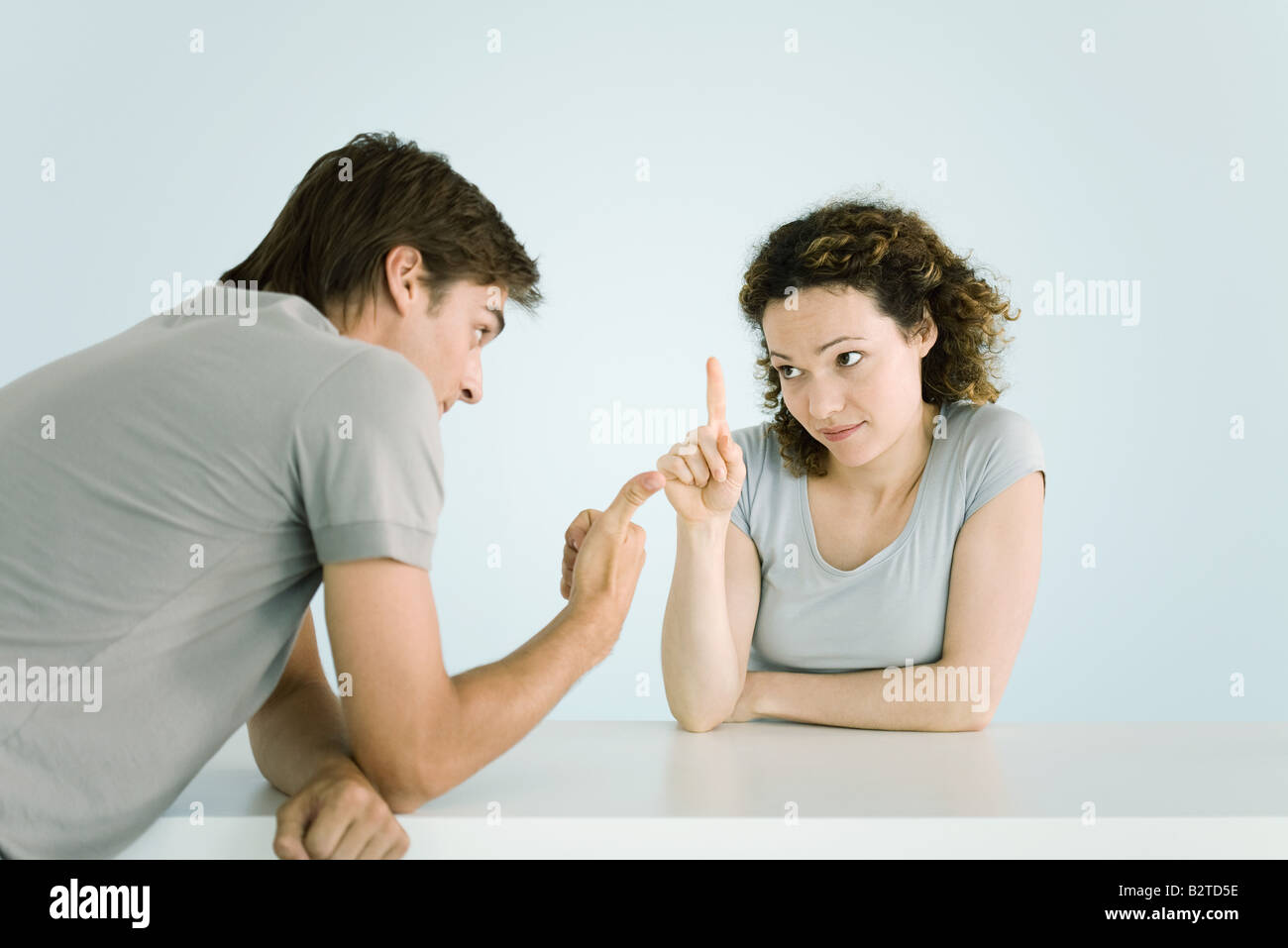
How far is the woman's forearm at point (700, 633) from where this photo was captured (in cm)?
143

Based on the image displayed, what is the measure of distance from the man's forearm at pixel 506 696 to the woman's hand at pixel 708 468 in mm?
463

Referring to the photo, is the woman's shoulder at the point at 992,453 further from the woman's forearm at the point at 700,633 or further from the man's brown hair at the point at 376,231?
the man's brown hair at the point at 376,231

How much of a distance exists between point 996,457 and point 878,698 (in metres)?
0.43

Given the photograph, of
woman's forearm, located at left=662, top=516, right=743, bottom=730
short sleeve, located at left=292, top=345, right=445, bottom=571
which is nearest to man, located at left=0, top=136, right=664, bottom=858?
short sleeve, located at left=292, top=345, right=445, bottom=571

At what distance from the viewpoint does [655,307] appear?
392 cm

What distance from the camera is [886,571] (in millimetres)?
1619

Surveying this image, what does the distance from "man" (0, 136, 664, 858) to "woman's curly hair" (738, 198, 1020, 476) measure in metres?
0.91

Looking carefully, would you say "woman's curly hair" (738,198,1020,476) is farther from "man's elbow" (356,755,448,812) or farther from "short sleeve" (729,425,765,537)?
"man's elbow" (356,755,448,812)

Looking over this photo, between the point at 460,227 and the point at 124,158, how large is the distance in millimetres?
3111

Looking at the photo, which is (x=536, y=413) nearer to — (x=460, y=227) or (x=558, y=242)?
(x=558, y=242)

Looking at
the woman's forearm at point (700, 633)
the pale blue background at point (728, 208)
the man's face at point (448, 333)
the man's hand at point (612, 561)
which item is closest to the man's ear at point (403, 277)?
the man's face at point (448, 333)
